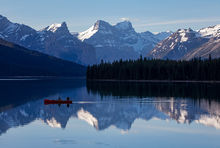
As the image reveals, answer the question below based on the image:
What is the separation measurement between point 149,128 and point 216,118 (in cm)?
1652

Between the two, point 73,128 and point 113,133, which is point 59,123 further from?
point 113,133

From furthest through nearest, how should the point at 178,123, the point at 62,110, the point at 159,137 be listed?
the point at 62,110 → the point at 178,123 → the point at 159,137

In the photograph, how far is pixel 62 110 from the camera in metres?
87.1

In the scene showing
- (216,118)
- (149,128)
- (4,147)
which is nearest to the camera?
(4,147)

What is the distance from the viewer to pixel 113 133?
5678cm

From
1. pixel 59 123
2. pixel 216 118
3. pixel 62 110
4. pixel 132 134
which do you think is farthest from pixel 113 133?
pixel 62 110

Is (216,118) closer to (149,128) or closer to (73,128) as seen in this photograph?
(149,128)

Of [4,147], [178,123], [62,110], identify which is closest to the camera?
[4,147]

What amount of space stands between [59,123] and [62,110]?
67.0ft

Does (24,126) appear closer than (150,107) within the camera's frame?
Yes

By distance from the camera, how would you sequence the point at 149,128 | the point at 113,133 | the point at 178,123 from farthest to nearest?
the point at 178,123 < the point at 149,128 < the point at 113,133

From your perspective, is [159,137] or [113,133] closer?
[159,137]

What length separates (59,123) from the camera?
219 feet

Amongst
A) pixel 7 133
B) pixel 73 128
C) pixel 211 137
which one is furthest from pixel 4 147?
pixel 211 137
